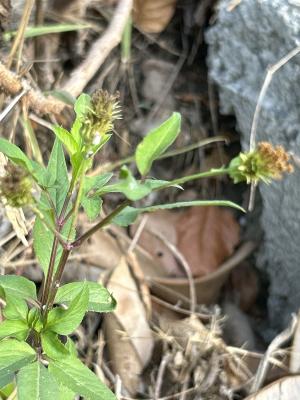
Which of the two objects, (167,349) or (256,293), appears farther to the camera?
(256,293)

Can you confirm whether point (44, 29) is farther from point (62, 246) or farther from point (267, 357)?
point (267, 357)

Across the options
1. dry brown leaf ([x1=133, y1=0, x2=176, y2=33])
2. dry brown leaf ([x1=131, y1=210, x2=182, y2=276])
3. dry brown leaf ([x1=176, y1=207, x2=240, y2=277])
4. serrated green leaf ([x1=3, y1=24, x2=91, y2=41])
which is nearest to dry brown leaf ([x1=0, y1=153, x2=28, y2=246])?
serrated green leaf ([x1=3, y1=24, x2=91, y2=41])

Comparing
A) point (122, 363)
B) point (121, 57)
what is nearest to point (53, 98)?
point (121, 57)

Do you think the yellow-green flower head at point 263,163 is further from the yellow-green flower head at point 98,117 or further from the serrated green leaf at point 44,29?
the serrated green leaf at point 44,29

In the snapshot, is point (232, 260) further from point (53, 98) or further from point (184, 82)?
point (53, 98)

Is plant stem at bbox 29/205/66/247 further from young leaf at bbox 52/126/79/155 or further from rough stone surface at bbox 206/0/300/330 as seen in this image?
rough stone surface at bbox 206/0/300/330

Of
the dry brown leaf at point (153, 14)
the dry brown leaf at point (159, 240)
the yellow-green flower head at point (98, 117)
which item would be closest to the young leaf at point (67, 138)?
the yellow-green flower head at point (98, 117)
